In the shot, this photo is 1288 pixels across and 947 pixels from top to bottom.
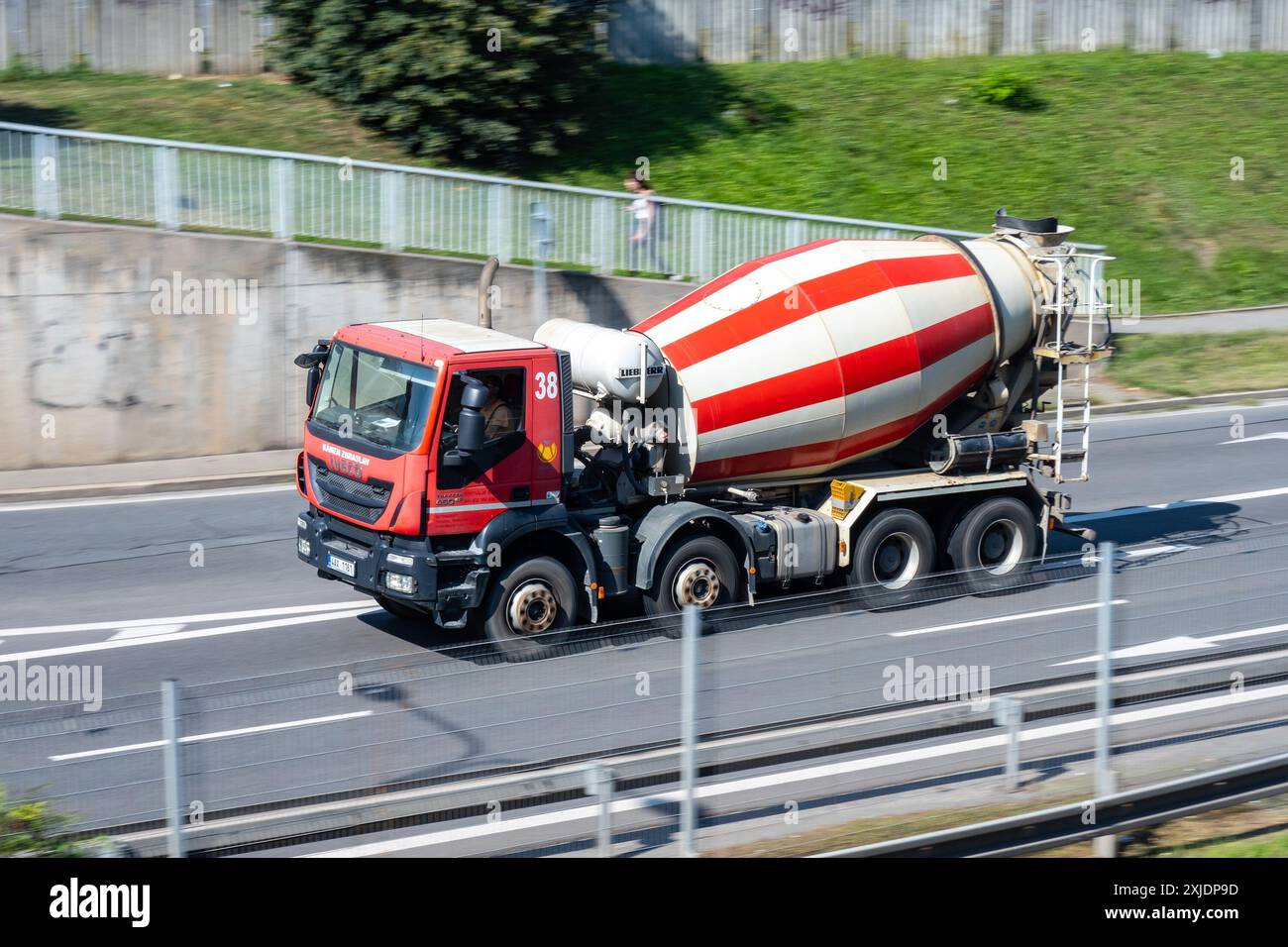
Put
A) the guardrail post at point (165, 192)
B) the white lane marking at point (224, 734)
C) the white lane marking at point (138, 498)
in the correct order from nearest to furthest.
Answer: the white lane marking at point (224, 734) → the white lane marking at point (138, 498) → the guardrail post at point (165, 192)

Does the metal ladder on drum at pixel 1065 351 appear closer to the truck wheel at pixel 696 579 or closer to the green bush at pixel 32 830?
the truck wheel at pixel 696 579

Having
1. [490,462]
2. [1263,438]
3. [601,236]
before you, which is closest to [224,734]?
[490,462]

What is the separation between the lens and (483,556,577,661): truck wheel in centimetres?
1231

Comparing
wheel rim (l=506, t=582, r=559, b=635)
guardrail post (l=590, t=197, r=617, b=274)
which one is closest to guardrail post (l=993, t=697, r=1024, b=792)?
wheel rim (l=506, t=582, r=559, b=635)

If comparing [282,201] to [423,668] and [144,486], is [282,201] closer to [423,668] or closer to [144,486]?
[144,486]

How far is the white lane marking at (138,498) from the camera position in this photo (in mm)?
17641

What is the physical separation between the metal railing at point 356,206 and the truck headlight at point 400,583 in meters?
9.40

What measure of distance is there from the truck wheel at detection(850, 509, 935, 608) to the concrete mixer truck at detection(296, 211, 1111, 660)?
2 cm

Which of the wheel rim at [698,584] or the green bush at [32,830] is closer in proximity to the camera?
the green bush at [32,830]

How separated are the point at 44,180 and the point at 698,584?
441 inches

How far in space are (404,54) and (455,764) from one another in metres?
19.9

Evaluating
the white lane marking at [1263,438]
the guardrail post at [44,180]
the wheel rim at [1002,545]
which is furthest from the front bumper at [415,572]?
the white lane marking at [1263,438]
